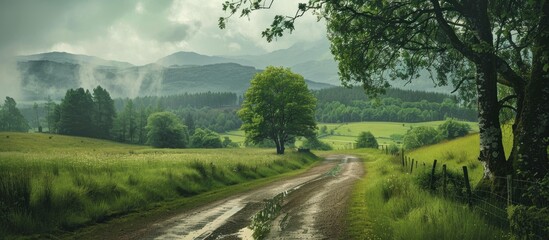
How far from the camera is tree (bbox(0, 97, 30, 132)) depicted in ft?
455

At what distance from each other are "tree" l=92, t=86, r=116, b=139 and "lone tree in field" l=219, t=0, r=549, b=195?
105 m

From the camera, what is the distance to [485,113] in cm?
1246

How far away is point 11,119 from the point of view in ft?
464

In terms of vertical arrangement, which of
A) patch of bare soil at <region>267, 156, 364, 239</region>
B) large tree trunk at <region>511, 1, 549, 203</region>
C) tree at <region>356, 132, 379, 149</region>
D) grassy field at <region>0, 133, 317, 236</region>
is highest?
large tree trunk at <region>511, 1, 549, 203</region>

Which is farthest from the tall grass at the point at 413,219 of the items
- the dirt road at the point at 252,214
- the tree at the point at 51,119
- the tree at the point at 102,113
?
the tree at the point at 51,119

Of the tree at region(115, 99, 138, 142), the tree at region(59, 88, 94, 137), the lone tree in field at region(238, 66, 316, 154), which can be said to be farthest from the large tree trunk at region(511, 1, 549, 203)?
the tree at region(115, 99, 138, 142)

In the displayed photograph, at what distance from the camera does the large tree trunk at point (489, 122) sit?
12.1 metres

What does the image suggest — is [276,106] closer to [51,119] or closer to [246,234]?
[246,234]

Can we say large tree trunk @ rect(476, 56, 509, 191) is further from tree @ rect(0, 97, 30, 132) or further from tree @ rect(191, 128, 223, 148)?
tree @ rect(0, 97, 30, 132)

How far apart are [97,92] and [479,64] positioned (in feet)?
378

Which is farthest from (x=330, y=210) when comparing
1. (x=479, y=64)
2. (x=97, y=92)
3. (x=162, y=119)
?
(x=97, y=92)

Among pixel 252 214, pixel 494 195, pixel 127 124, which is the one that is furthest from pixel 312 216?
pixel 127 124

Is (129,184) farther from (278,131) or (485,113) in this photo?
(278,131)

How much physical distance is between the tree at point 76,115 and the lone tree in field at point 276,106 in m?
63.5
